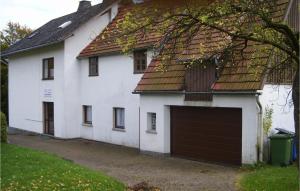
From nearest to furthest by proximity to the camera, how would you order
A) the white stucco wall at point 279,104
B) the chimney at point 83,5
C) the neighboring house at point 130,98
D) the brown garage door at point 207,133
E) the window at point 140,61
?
the white stucco wall at point 279,104 → the neighboring house at point 130,98 → the brown garage door at point 207,133 → the window at point 140,61 → the chimney at point 83,5

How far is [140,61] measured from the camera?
2209 centimetres

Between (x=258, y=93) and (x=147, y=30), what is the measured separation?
19.3ft

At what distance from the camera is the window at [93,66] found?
2525cm

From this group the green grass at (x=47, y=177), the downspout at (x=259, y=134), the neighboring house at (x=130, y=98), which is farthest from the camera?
the neighboring house at (x=130, y=98)

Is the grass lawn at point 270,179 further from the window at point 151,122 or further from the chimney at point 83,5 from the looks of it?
the chimney at point 83,5

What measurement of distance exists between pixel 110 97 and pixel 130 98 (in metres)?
1.81

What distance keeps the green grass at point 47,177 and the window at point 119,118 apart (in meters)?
8.74

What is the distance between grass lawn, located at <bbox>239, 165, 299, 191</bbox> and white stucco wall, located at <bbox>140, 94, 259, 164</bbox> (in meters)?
0.89

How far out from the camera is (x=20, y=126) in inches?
1258

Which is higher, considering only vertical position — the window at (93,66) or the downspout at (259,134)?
the window at (93,66)

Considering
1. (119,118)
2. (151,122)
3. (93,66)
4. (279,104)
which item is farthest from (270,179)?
(93,66)

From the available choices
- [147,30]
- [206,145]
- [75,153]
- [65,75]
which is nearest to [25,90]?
[65,75]

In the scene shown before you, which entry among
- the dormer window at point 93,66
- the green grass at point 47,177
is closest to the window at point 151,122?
the green grass at point 47,177

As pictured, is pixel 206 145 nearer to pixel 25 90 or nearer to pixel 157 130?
pixel 157 130
